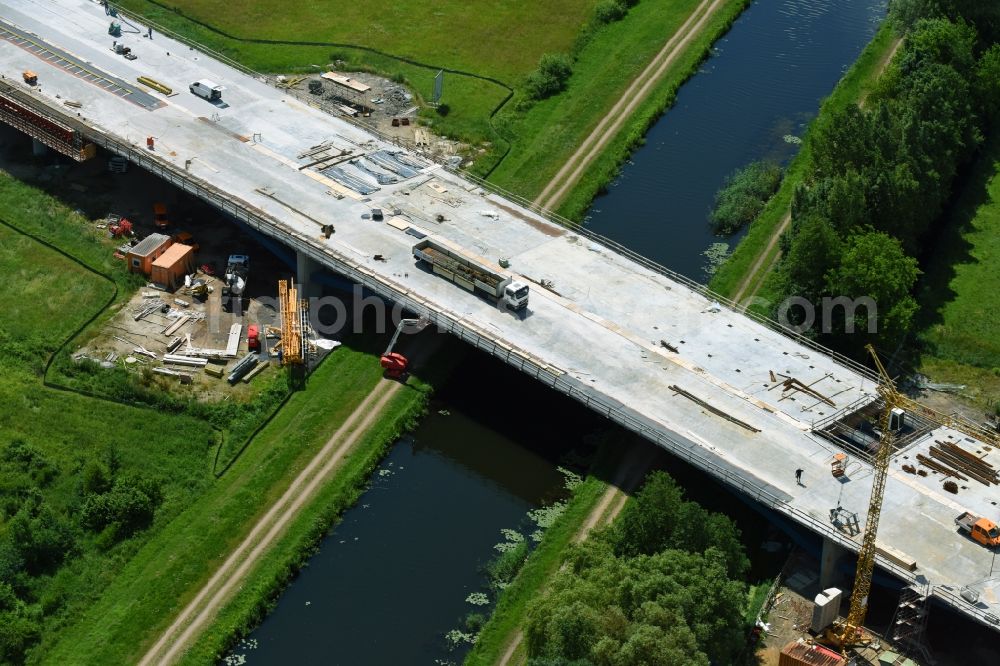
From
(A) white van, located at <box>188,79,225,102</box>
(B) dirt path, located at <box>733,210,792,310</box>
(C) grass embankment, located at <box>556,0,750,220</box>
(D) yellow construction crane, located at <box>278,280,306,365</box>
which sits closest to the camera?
(D) yellow construction crane, located at <box>278,280,306,365</box>

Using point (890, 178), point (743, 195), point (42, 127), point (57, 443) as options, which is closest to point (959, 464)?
point (890, 178)

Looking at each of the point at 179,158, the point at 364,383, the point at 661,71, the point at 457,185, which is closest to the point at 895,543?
the point at 364,383

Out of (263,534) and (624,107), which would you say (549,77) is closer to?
(624,107)

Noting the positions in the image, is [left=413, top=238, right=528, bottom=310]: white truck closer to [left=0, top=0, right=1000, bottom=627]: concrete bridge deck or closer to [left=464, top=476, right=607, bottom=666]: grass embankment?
[left=0, top=0, right=1000, bottom=627]: concrete bridge deck

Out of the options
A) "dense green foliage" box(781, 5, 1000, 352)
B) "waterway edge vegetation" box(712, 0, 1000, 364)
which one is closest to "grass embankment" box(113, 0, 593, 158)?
"waterway edge vegetation" box(712, 0, 1000, 364)

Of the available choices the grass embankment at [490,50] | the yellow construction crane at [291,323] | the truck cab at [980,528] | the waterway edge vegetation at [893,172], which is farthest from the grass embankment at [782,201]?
the yellow construction crane at [291,323]
